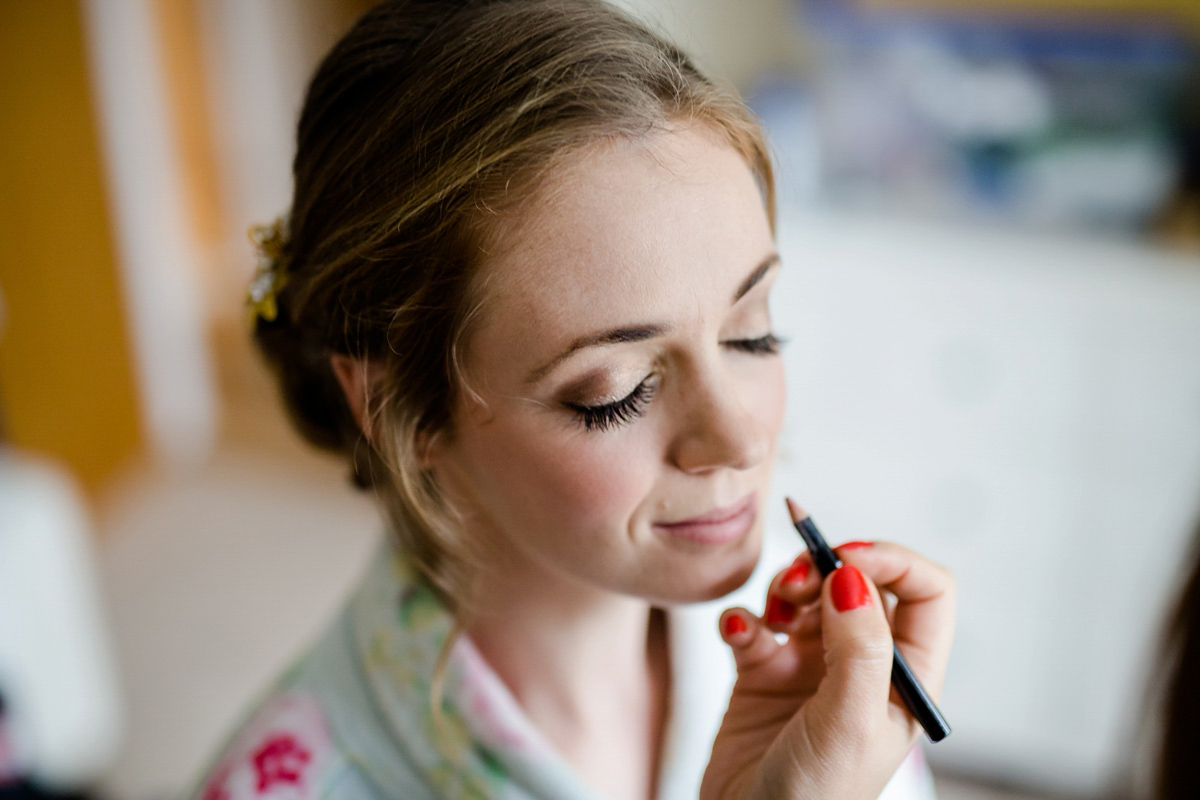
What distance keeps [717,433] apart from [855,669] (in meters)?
0.18

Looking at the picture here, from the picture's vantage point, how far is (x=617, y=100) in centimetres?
69

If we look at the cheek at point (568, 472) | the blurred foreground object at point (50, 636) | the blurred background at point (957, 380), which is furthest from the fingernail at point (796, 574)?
the blurred foreground object at point (50, 636)

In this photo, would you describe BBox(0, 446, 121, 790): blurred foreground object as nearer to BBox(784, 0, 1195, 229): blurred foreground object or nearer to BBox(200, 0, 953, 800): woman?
BBox(200, 0, 953, 800): woman

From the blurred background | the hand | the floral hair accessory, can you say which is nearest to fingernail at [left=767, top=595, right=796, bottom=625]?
the hand

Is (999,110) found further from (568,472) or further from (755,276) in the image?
(568,472)

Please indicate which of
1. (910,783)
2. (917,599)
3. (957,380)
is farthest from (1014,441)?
(917,599)

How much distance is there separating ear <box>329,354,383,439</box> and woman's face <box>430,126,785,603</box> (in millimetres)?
74

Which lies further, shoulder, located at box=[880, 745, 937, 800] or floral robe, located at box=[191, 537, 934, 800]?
shoulder, located at box=[880, 745, 937, 800]

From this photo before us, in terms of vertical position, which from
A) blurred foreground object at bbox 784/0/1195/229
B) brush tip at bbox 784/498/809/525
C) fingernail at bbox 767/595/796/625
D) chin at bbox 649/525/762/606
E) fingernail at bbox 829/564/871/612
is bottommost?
fingernail at bbox 767/595/796/625

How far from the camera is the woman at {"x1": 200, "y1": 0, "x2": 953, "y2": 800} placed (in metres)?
0.67

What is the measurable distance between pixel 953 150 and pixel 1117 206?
1.20ft

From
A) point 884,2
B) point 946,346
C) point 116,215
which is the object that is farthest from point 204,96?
point 946,346

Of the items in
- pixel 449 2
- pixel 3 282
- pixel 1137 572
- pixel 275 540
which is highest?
pixel 449 2

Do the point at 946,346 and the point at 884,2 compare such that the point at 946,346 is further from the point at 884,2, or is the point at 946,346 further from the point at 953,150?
the point at 884,2
